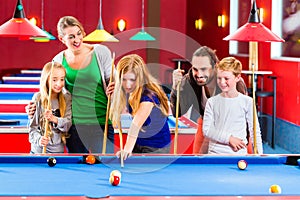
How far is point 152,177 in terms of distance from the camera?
2.97m

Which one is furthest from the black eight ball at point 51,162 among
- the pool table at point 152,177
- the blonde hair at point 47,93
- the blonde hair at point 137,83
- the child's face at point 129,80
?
the blonde hair at point 47,93

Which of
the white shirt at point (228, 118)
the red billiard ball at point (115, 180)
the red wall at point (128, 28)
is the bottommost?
the red billiard ball at point (115, 180)

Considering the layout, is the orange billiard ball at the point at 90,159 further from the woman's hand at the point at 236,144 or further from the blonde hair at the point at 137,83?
the woman's hand at the point at 236,144

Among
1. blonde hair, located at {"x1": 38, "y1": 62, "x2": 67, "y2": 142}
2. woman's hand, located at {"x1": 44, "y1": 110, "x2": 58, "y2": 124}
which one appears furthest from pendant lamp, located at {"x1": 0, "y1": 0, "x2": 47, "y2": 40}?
woman's hand, located at {"x1": 44, "y1": 110, "x2": 58, "y2": 124}

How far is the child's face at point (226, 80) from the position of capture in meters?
3.87

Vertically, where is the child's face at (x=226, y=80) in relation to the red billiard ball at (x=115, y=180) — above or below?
above

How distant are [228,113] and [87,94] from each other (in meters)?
0.90

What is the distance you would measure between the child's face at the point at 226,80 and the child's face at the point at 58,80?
944 mm

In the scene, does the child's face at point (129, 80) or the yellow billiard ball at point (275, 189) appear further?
the child's face at point (129, 80)

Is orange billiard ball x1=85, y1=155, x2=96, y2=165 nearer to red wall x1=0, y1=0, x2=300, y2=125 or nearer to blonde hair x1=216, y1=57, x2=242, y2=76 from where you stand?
blonde hair x1=216, y1=57, x2=242, y2=76

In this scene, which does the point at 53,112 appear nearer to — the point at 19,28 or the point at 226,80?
the point at 19,28

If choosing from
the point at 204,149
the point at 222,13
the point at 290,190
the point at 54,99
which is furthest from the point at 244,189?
the point at 222,13

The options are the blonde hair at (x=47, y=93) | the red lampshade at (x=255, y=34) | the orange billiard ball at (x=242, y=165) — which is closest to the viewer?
the orange billiard ball at (x=242, y=165)

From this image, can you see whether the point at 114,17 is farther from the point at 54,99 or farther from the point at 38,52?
the point at 54,99
